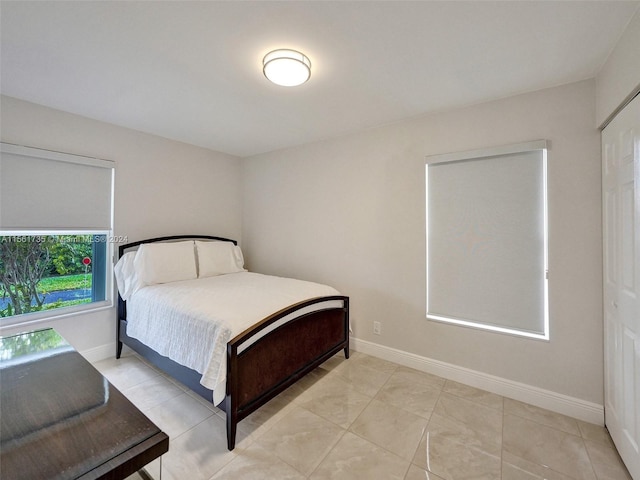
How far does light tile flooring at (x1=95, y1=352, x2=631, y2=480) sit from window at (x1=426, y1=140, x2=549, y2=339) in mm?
649

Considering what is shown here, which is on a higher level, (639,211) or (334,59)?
(334,59)

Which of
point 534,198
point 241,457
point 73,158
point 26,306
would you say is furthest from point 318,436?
point 73,158

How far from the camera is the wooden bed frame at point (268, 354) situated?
1722 millimetres

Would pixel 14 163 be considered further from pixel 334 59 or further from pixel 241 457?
pixel 241 457

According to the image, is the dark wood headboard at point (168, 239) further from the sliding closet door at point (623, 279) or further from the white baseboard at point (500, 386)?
the sliding closet door at point (623, 279)

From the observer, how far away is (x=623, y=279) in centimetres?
160

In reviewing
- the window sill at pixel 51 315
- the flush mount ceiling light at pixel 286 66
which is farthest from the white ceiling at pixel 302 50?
the window sill at pixel 51 315

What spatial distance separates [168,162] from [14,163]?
4.26ft

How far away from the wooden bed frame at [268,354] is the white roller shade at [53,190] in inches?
37.7

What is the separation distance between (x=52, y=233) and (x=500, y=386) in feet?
14.0

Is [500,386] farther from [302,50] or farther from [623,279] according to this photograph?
[302,50]

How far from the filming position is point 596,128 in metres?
1.91

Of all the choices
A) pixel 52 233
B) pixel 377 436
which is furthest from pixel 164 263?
pixel 377 436

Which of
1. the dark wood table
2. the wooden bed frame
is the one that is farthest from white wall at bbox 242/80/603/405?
the dark wood table
